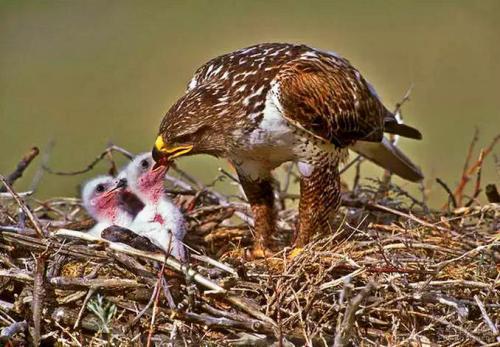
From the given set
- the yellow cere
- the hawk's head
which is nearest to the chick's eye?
the hawk's head

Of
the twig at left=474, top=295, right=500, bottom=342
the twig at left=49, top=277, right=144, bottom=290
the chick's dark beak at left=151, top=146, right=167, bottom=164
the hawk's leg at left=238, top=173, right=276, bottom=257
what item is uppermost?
the chick's dark beak at left=151, top=146, right=167, bottom=164

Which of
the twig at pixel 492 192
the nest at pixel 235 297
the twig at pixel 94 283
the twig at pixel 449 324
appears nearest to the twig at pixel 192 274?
the nest at pixel 235 297

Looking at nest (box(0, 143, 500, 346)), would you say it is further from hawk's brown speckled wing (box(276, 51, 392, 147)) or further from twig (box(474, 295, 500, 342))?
hawk's brown speckled wing (box(276, 51, 392, 147))

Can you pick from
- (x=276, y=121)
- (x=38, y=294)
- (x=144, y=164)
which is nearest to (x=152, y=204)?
(x=144, y=164)

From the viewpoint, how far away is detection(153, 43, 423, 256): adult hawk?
17.4 feet

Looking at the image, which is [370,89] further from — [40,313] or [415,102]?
[415,102]

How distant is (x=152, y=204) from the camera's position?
566cm

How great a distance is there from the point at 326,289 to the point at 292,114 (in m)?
1.05

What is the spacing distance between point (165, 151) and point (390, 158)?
1.81 meters

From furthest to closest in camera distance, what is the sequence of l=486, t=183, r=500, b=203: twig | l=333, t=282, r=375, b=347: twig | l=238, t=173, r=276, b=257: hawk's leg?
l=238, t=173, r=276, b=257: hawk's leg, l=486, t=183, r=500, b=203: twig, l=333, t=282, r=375, b=347: twig

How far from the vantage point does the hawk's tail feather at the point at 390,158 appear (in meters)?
6.46

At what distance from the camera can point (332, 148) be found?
5.61 m

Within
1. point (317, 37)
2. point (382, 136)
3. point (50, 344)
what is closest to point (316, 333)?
point (50, 344)

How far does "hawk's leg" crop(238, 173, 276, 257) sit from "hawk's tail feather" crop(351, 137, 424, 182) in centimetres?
68
